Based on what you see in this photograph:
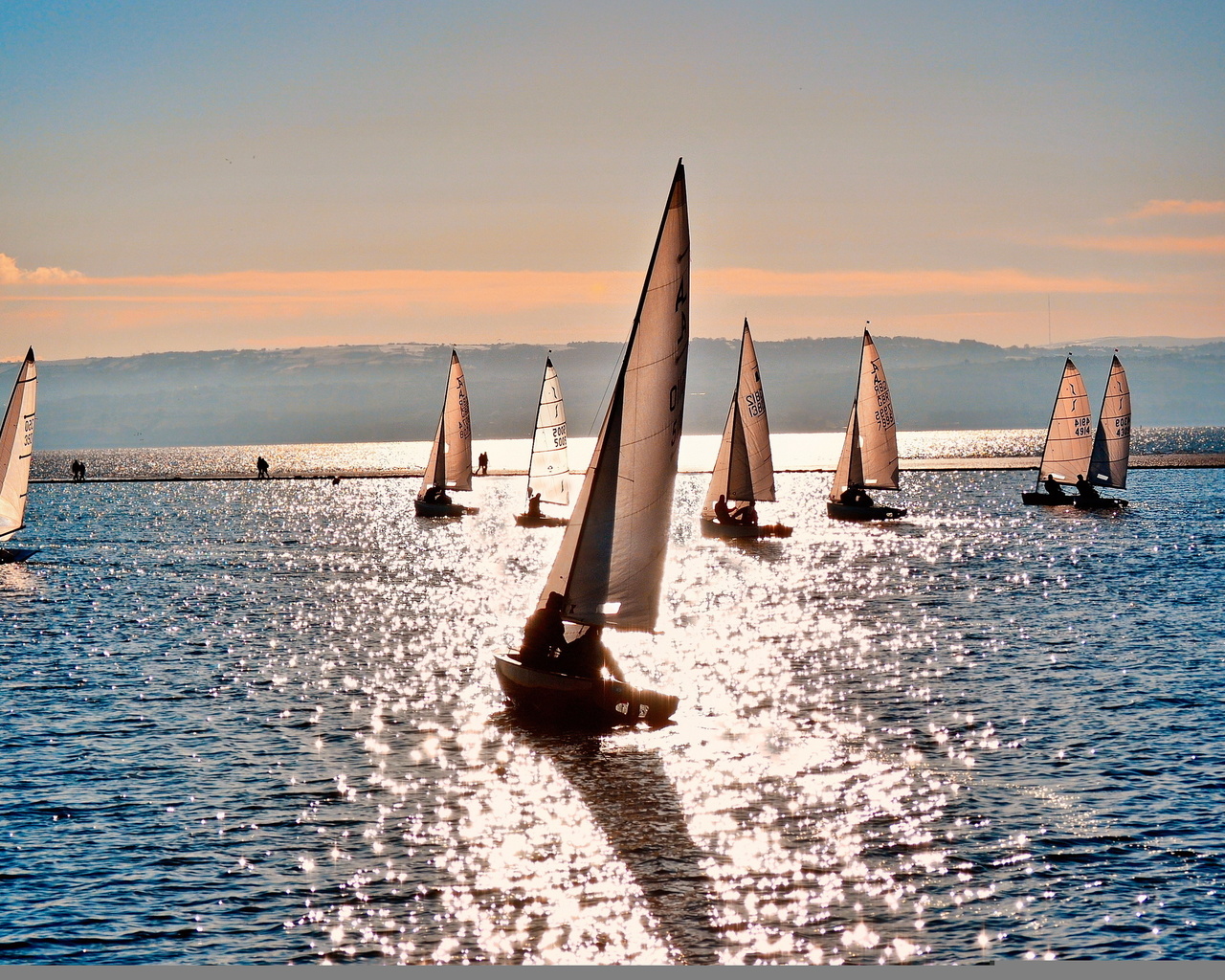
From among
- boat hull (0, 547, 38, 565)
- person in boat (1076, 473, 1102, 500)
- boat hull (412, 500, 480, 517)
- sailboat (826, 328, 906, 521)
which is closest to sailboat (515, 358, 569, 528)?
boat hull (412, 500, 480, 517)

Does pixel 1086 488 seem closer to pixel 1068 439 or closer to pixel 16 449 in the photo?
pixel 1068 439

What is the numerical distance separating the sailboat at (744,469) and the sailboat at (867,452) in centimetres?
839

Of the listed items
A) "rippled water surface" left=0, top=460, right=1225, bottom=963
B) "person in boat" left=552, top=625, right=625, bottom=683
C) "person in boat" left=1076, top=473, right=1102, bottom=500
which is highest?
"person in boat" left=1076, top=473, right=1102, bottom=500

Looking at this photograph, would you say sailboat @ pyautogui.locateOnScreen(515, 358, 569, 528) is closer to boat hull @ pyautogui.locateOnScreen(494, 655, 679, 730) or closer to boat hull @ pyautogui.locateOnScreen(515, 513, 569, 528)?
boat hull @ pyautogui.locateOnScreen(515, 513, 569, 528)

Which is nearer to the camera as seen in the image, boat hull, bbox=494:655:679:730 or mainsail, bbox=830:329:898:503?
boat hull, bbox=494:655:679:730

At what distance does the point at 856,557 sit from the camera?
66.8 m

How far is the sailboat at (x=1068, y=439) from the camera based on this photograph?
279 feet

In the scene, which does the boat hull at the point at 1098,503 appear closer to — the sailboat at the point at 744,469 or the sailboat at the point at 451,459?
the sailboat at the point at 744,469

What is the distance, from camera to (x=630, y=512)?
2723cm

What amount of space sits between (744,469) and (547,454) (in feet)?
47.4

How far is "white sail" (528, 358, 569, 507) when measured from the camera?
7969cm

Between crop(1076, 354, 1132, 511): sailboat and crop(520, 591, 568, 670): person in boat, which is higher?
crop(1076, 354, 1132, 511): sailboat

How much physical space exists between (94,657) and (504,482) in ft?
445

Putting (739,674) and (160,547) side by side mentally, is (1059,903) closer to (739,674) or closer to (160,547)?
(739,674)
